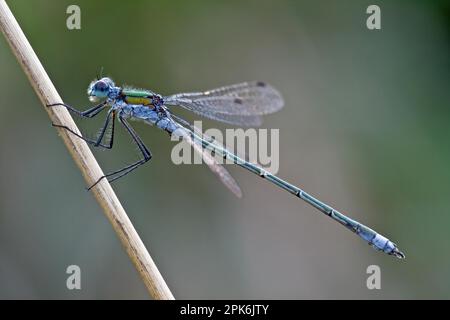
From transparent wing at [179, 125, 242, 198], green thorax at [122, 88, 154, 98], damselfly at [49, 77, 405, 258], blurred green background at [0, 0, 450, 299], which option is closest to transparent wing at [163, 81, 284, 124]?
damselfly at [49, 77, 405, 258]

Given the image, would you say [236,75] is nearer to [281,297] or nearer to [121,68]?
[121,68]

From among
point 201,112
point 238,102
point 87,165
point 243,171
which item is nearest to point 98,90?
point 201,112

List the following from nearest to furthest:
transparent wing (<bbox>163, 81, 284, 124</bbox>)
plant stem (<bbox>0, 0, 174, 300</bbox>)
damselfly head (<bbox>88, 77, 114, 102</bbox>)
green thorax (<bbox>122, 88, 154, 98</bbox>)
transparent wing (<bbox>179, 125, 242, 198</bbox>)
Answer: plant stem (<bbox>0, 0, 174, 300</bbox>) < transparent wing (<bbox>179, 125, 242, 198</bbox>) < damselfly head (<bbox>88, 77, 114, 102</bbox>) < green thorax (<bbox>122, 88, 154, 98</bbox>) < transparent wing (<bbox>163, 81, 284, 124</bbox>)

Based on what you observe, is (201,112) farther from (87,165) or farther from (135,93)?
(87,165)

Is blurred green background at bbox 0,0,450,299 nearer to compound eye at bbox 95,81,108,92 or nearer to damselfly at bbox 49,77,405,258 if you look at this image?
damselfly at bbox 49,77,405,258

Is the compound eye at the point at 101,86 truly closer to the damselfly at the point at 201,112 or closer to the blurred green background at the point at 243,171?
the damselfly at the point at 201,112

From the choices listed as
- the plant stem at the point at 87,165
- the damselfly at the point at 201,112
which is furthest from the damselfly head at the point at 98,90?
the plant stem at the point at 87,165

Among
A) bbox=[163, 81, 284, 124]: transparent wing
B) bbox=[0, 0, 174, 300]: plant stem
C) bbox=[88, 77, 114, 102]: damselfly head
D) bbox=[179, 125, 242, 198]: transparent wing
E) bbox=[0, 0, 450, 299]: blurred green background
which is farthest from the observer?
bbox=[0, 0, 450, 299]: blurred green background
